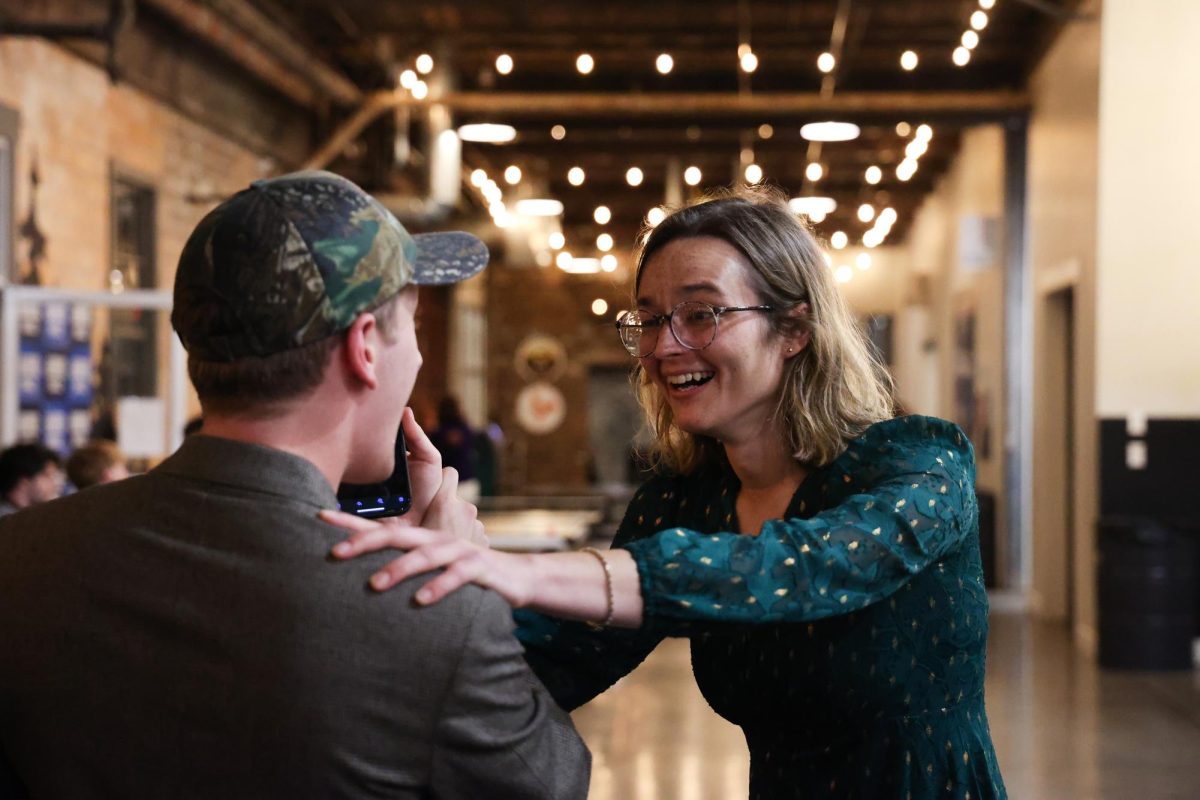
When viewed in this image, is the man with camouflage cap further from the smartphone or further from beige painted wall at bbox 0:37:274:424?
beige painted wall at bbox 0:37:274:424

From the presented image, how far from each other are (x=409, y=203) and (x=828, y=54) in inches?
157

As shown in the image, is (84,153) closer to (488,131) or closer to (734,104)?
(488,131)

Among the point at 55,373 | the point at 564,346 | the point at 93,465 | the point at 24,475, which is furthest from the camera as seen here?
the point at 564,346

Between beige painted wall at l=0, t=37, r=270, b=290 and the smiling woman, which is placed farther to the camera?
beige painted wall at l=0, t=37, r=270, b=290

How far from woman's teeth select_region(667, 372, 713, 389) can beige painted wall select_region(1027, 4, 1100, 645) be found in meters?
8.13

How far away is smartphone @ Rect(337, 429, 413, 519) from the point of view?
161cm

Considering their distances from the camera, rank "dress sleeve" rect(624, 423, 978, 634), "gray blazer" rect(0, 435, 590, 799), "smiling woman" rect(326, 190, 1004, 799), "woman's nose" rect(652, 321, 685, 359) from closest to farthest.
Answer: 1. "gray blazer" rect(0, 435, 590, 799)
2. "dress sleeve" rect(624, 423, 978, 634)
3. "smiling woman" rect(326, 190, 1004, 799)
4. "woman's nose" rect(652, 321, 685, 359)

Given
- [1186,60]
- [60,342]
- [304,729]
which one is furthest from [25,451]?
[1186,60]

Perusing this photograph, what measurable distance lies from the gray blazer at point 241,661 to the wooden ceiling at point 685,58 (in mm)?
9479

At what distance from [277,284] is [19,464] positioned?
17.5 feet

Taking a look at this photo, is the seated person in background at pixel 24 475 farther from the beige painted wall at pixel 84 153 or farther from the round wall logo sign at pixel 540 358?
the round wall logo sign at pixel 540 358

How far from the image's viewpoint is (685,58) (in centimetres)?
1288

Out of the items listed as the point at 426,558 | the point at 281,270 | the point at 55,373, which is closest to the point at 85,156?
the point at 55,373

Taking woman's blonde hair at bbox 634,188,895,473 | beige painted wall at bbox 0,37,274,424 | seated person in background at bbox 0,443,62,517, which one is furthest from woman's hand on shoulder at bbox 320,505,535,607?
beige painted wall at bbox 0,37,274,424
